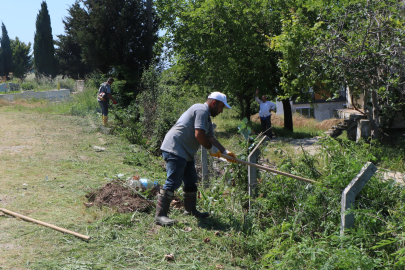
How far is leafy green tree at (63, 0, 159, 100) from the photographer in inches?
640

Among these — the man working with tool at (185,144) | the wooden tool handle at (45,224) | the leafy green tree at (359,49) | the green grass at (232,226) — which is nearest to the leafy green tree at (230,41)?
the leafy green tree at (359,49)

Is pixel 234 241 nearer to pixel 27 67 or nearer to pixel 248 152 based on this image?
pixel 248 152

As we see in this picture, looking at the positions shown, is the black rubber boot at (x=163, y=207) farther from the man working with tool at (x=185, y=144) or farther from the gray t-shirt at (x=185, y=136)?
the gray t-shirt at (x=185, y=136)

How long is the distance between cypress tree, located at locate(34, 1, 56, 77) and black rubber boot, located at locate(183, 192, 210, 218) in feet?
128

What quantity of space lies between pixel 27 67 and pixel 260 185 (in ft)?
199

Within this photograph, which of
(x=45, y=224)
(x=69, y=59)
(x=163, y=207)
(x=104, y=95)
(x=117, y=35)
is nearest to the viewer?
(x=45, y=224)

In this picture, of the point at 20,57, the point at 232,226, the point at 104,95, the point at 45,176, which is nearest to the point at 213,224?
the point at 232,226

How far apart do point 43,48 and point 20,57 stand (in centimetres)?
1639

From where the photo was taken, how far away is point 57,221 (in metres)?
4.71

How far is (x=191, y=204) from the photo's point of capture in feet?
17.5

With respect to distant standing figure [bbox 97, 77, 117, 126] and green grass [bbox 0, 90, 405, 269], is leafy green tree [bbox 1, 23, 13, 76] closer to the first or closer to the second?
distant standing figure [bbox 97, 77, 117, 126]

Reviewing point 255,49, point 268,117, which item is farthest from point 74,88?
point 268,117

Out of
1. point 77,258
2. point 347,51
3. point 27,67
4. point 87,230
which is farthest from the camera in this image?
point 27,67

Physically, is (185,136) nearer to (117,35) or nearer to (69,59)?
(117,35)
